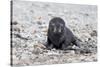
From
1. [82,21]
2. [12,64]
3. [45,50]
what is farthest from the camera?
[82,21]

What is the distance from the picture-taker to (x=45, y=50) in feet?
8.63

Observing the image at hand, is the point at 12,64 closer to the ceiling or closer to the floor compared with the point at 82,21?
closer to the floor

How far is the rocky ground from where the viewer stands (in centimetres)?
252

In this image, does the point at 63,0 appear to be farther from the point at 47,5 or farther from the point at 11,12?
the point at 11,12

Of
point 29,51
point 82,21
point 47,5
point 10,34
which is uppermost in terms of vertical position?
point 47,5

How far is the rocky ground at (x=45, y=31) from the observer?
252 centimetres

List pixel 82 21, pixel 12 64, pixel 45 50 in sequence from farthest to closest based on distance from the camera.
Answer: pixel 82 21 < pixel 45 50 < pixel 12 64

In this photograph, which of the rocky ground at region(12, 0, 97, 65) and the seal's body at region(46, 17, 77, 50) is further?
the seal's body at region(46, 17, 77, 50)

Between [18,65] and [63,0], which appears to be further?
[63,0]

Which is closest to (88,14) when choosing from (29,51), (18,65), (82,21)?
(82,21)

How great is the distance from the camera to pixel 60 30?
2691 millimetres

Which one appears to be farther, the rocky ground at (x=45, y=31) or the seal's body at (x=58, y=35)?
the seal's body at (x=58, y=35)

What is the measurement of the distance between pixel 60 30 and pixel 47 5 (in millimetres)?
370

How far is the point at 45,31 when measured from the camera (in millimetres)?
2646
